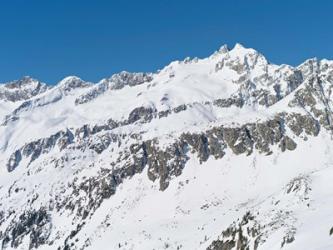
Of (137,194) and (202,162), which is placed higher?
(202,162)

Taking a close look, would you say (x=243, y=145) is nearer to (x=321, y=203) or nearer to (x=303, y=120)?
(x=303, y=120)

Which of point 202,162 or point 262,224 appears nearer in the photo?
point 262,224

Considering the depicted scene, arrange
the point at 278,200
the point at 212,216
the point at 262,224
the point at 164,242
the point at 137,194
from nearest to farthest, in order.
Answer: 1. the point at 262,224
2. the point at 278,200
3. the point at 164,242
4. the point at 212,216
5. the point at 137,194

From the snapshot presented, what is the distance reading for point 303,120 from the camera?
199500 mm

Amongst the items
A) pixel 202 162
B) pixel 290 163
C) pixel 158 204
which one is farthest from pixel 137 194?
pixel 290 163

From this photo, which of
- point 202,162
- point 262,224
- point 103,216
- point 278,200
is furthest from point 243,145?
point 262,224

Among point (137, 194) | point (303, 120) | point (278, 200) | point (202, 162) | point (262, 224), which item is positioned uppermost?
point (303, 120)

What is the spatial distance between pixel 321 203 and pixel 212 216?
250ft

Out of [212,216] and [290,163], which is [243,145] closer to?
[290,163]

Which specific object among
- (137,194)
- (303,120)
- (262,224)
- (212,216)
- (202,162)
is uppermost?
(303,120)

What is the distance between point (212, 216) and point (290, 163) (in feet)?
118

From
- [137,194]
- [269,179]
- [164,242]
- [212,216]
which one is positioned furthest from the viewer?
[137,194]

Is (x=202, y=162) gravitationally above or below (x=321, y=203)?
above

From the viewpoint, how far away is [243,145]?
19912 cm
